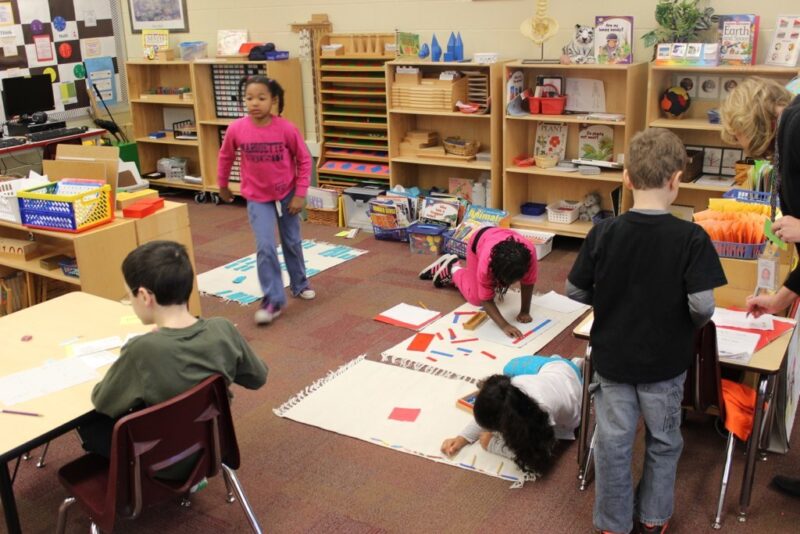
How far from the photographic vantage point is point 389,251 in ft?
17.7

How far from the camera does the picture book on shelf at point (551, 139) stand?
5.39m

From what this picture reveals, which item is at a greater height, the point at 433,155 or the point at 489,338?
the point at 433,155

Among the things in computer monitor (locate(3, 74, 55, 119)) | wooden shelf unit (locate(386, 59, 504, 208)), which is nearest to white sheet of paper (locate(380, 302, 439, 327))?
wooden shelf unit (locate(386, 59, 504, 208))

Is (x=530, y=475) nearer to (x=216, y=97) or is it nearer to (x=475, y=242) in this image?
(x=475, y=242)

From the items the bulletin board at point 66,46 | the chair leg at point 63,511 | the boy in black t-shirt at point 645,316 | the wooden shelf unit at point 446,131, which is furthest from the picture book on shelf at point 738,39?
the bulletin board at point 66,46

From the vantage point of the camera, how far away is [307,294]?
4520 mm

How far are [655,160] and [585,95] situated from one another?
10.9 ft

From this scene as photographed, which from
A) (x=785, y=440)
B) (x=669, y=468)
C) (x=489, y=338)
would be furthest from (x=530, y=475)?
(x=489, y=338)

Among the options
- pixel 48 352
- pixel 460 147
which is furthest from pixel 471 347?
pixel 460 147

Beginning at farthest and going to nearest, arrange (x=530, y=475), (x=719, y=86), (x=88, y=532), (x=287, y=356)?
(x=719, y=86) < (x=287, y=356) < (x=530, y=475) < (x=88, y=532)

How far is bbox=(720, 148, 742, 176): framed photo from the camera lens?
15.7 ft

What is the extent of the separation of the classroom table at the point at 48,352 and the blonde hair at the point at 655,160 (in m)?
1.54

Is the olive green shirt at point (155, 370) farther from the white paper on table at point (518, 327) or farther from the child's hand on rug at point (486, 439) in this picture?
the white paper on table at point (518, 327)

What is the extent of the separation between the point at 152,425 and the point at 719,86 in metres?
4.08
